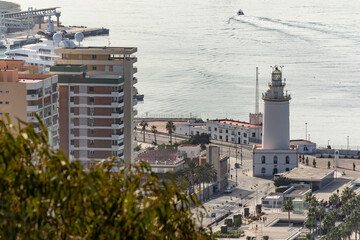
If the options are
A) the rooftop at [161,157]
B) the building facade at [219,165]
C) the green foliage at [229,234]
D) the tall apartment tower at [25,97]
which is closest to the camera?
the tall apartment tower at [25,97]

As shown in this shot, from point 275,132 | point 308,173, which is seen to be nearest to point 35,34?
point 275,132

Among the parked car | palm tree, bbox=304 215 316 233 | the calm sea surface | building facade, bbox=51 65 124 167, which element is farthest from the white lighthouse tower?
palm tree, bbox=304 215 316 233

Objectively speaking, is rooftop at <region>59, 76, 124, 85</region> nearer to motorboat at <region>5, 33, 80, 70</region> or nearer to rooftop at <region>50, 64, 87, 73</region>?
rooftop at <region>50, 64, 87, 73</region>

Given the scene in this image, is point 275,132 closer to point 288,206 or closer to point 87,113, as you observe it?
point 288,206

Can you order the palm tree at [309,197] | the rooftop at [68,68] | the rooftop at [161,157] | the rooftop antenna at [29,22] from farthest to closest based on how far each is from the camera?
the rooftop antenna at [29,22], the rooftop at [161,157], the palm tree at [309,197], the rooftop at [68,68]

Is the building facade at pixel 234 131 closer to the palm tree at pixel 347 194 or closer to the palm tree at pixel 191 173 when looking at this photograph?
the palm tree at pixel 191 173

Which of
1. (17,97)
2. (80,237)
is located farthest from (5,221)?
(17,97)

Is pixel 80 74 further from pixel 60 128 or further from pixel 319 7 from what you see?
pixel 319 7

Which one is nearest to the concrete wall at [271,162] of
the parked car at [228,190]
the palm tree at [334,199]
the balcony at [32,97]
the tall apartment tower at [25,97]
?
the parked car at [228,190]
